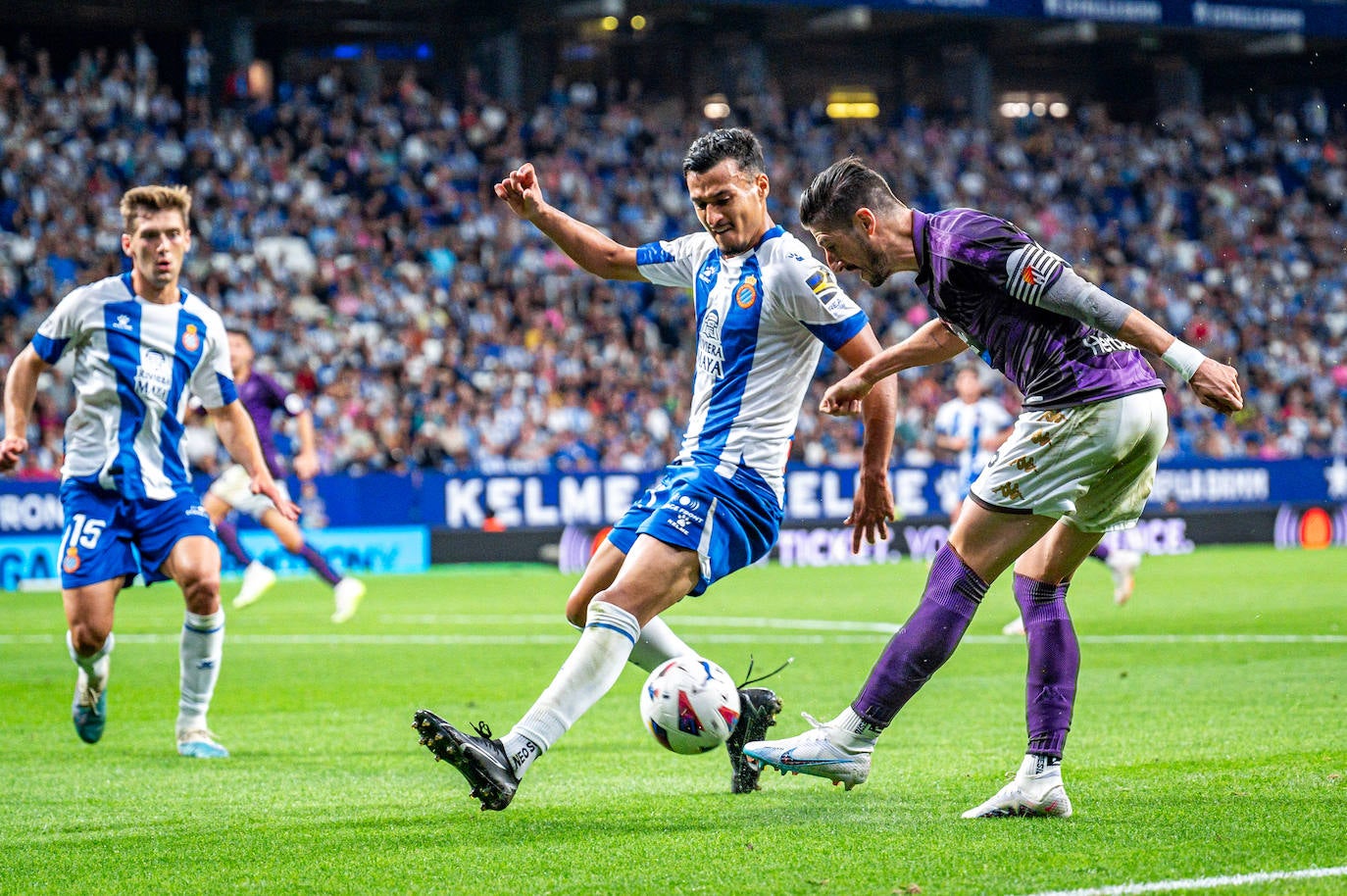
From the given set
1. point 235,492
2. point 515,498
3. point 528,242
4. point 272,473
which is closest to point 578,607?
point 272,473

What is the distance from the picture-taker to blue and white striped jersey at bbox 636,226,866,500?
219 inches

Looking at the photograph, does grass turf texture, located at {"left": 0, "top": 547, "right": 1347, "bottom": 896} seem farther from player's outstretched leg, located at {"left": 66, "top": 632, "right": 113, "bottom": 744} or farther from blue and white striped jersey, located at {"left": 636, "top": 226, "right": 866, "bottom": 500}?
blue and white striped jersey, located at {"left": 636, "top": 226, "right": 866, "bottom": 500}

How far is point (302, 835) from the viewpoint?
520 centimetres

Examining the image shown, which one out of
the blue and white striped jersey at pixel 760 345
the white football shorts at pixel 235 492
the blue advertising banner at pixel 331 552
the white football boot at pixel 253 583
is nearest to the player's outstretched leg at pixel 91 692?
the blue and white striped jersey at pixel 760 345

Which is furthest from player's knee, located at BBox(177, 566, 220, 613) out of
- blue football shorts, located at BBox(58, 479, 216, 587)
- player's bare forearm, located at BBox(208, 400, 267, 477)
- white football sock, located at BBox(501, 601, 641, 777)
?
white football sock, located at BBox(501, 601, 641, 777)

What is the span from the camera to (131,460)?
24.5 feet

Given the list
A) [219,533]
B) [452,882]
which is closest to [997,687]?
[452,882]

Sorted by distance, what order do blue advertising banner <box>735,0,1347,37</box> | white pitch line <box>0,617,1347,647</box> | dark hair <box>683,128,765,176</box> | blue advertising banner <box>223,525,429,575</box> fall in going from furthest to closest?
1. blue advertising banner <box>735,0,1347,37</box>
2. blue advertising banner <box>223,525,429,575</box>
3. white pitch line <box>0,617,1347,647</box>
4. dark hair <box>683,128,765,176</box>

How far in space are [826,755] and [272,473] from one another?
382 inches

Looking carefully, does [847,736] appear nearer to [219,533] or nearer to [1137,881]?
[1137,881]

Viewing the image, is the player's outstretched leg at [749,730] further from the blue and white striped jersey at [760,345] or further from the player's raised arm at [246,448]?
the player's raised arm at [246,448]

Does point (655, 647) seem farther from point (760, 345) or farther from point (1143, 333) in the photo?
point (1143, 333)

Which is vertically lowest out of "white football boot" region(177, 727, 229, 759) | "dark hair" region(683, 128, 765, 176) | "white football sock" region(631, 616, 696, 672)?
"white football boot" region(177, 727, 229, 759)

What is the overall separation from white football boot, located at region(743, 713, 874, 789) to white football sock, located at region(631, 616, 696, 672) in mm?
792
